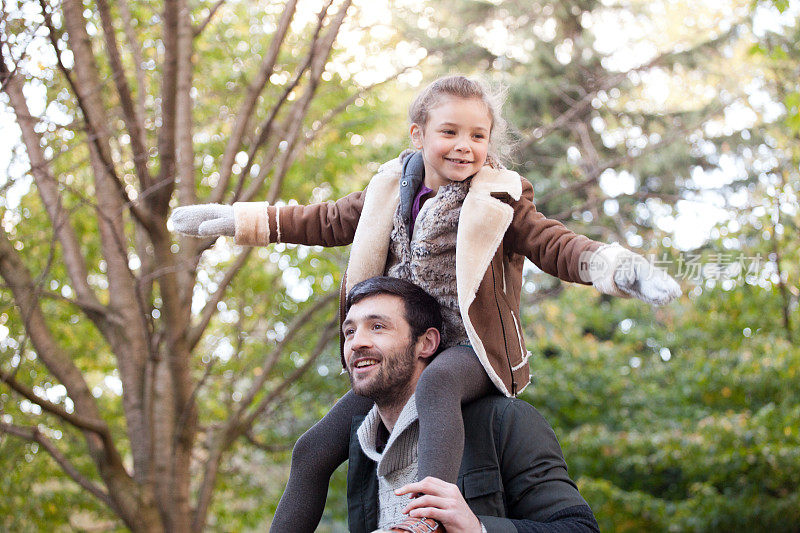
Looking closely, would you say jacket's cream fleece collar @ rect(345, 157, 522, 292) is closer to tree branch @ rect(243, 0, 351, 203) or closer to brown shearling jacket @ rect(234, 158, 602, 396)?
brown shearling jacket @ rect(234, 158, 602, 396)

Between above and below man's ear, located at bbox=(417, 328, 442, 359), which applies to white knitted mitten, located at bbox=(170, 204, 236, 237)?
above

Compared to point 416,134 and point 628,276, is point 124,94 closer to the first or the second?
point 416,134

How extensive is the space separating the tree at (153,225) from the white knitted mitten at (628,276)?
2255 millimetres

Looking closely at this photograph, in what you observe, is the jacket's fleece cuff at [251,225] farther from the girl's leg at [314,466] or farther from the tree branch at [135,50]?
the tree branch at [135,50]

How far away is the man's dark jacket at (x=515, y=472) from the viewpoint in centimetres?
231

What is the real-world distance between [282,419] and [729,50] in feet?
32.2

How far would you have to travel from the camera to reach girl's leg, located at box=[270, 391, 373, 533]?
2.46 m

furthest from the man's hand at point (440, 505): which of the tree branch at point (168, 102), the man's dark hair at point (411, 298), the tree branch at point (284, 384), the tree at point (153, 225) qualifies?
the tree branch at point (284, 384)

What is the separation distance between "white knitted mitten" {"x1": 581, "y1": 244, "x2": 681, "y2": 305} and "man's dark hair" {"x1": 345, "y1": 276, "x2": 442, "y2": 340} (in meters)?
0.50

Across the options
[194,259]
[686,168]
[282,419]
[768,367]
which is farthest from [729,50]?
[194,259]

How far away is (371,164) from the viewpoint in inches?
332

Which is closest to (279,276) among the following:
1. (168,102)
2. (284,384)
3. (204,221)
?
(284,384)

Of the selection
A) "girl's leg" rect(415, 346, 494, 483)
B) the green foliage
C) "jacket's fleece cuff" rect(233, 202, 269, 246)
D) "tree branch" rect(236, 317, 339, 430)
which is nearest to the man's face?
"girl's leg" rect(415, 346, 494, 483)

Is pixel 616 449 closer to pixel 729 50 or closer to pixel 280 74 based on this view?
pixel 280 74
